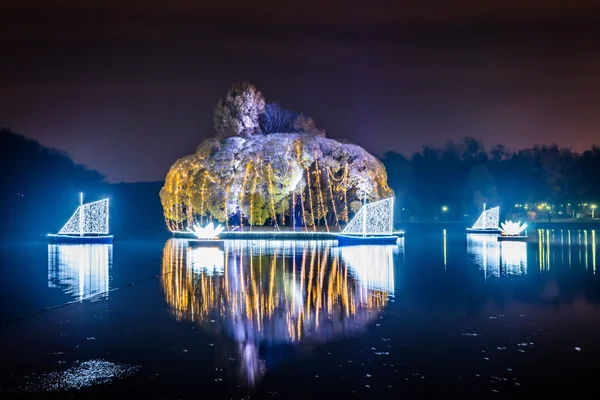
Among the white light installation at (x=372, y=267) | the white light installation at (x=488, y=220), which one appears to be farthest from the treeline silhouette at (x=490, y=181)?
the white light installation at (x=372, y=267)

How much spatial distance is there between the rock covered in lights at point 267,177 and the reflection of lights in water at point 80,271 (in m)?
14.3

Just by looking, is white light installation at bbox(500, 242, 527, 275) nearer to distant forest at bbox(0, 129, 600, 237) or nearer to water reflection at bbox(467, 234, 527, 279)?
water reflection at bbox(467, 234, 527, 279)

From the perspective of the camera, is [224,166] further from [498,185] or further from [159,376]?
[498,185]

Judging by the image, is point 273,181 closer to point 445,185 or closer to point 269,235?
point 269,235

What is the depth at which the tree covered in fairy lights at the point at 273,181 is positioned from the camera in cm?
3675

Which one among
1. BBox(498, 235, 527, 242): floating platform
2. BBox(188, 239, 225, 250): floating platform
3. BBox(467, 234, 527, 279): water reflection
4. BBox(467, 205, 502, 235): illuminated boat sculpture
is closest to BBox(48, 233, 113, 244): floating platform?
BBox(188, 239, 225, 250): floating platform

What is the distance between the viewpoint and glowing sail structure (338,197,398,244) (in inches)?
1104

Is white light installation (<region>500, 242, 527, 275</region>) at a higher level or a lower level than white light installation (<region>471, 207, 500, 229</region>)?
lower

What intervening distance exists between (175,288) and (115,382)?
6915 millimetres

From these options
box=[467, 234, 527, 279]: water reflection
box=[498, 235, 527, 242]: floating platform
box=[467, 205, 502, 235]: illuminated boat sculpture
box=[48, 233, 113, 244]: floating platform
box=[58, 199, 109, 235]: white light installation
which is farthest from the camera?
box=[467, 205, 502, 235]: illuminated boat sculpture

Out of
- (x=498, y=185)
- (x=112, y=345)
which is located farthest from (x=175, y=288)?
(x=498, y=185)

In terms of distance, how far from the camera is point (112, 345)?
7.54 meters

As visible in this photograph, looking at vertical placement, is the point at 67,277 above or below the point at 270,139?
below

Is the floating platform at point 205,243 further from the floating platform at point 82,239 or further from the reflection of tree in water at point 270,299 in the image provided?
the reflection of tree in water at point 270,299
